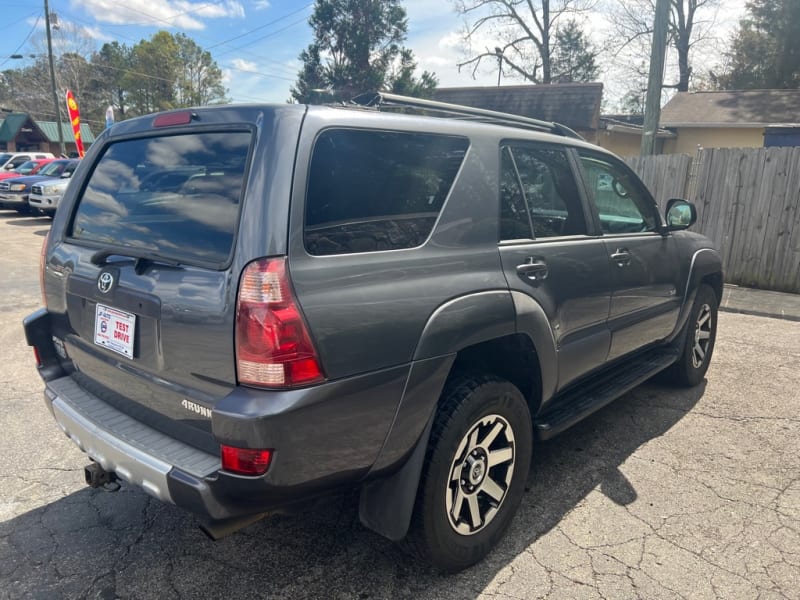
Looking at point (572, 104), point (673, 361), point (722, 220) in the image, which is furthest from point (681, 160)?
point (572, 104)

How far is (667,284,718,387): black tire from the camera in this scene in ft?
14.3

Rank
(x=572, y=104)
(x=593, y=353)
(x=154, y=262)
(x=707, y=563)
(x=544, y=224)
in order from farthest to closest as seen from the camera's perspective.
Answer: (x=572, y=104), (x=593, y=353), (x=544, y=224), (x=707, y=563), (x=154, y=262)

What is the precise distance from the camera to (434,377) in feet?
7.14

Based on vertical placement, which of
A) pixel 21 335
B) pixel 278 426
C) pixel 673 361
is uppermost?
pixel 278 426

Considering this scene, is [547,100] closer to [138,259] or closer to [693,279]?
[693,279]

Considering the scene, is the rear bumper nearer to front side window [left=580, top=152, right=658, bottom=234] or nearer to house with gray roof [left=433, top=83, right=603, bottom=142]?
front side window [left=580, top=152, right=658, bottom=234]

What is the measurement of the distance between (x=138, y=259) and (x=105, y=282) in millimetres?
228

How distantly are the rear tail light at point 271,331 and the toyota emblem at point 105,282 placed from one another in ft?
2.38

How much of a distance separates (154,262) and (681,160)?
8606 mm

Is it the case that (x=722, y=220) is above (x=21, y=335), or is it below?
above

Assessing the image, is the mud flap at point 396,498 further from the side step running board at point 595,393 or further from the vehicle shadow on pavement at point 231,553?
the side step running board at point 595,393

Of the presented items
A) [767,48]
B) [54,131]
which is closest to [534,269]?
[767,48]

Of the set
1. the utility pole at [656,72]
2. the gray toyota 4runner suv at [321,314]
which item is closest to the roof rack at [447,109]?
the gray toyota 4runner suv at [321,314]

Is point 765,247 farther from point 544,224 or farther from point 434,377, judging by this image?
point 434,377
